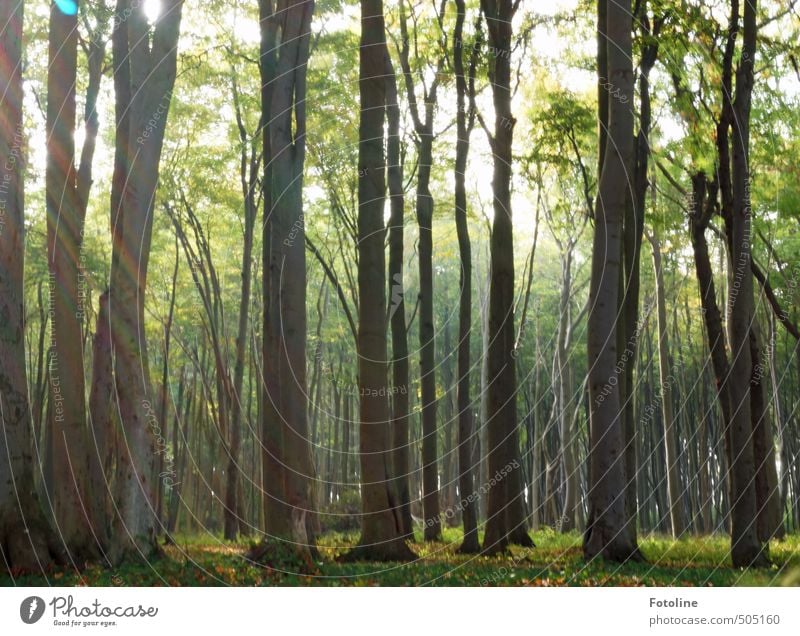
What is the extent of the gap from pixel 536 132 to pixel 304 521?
9.66 metres

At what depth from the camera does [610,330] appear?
35.3 ft

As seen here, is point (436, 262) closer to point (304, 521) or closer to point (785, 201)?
point (785, 201)

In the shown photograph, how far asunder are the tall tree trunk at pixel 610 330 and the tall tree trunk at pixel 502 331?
2.03 metres

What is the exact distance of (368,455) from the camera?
11.6 metres

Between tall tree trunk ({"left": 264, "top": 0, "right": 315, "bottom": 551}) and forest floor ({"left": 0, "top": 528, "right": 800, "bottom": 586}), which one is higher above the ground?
tall tree trunk ({"left": 264, "top": 0, "right": 315, "bottom": 551})

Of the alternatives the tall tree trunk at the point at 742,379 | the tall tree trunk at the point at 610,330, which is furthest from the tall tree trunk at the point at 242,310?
the tall tree trunk at the point at 742,379

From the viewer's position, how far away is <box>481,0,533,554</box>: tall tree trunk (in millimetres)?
12766

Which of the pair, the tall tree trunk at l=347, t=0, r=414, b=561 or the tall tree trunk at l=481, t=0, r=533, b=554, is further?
the tall tree trunk at l=481, t=0, r=533, b=554

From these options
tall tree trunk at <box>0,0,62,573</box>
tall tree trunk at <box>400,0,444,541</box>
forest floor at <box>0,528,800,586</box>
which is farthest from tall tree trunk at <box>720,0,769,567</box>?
tall tree trunk at <box>0,0,62,573</box>

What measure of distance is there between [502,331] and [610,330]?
95.5 inches

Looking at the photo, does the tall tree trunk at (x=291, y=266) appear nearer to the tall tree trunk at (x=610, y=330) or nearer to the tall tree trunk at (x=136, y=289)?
the tall tree trunk at (x=136, y=289)

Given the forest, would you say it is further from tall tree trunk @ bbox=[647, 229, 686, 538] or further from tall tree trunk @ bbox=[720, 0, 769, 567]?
tall tree trunk @ bbox=[647, 229, 686, 538]

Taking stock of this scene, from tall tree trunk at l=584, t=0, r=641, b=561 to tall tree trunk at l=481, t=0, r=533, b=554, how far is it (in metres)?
2.03
